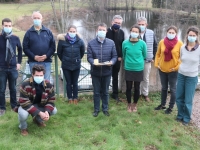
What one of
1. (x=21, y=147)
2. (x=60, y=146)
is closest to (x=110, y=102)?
(x=60, y=146)

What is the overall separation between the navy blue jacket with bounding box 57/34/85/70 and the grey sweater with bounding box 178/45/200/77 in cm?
209

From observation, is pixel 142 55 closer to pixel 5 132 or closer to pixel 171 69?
pixel 171 69

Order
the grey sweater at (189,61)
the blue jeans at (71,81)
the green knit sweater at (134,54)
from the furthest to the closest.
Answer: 1. the blue jeans at (71,81)
2. the green knit sweater at (134,54)
3. the grey sweater at (189,61)

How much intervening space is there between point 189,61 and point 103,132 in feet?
6.74

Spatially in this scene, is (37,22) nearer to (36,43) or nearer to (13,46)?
(36,43)

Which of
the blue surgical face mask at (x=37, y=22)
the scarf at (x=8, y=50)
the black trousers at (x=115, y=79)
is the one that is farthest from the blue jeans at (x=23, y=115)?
the black trousers at (x=115, y=79)

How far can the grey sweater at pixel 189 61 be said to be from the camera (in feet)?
15.9

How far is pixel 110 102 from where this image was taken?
624cm

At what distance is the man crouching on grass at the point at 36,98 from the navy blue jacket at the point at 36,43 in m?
1.02

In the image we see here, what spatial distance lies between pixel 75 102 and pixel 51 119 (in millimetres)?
957

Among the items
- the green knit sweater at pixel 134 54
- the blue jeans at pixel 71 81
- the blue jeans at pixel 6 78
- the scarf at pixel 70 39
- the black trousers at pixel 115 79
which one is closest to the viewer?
the blue jeans at pixel 6 78

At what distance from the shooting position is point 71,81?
19.6 ft

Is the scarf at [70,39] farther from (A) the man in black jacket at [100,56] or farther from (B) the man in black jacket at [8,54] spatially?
(B) the man in black jacket at [8,54]

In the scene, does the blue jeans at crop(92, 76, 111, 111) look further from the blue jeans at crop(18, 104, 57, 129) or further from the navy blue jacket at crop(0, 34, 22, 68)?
the navy blue jacket at crop(0, 34, 22, 68)
